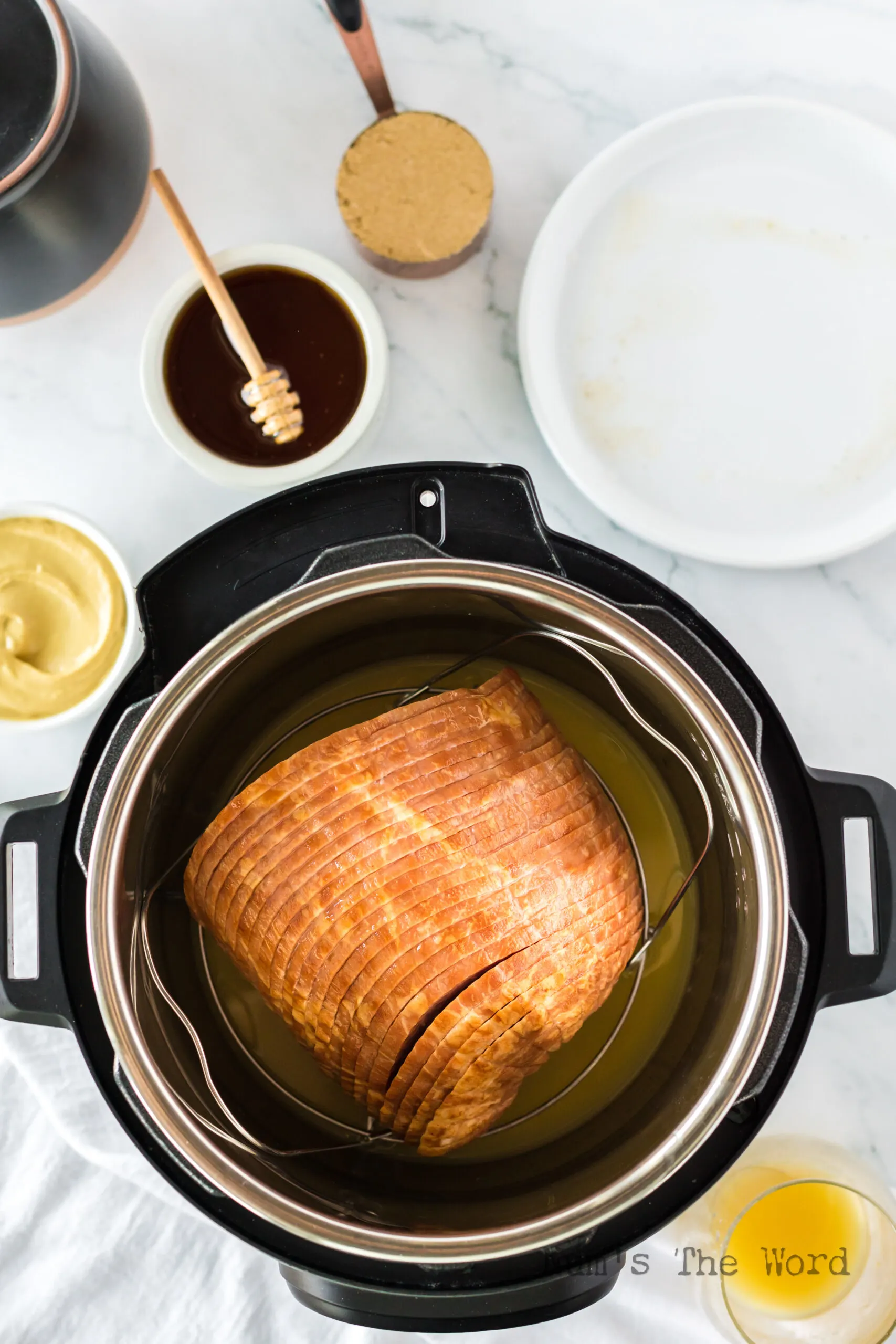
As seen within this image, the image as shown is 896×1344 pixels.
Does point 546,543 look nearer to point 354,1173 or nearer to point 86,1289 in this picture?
point 354,1173

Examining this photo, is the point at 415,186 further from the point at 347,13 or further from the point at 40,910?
the point at 40,910

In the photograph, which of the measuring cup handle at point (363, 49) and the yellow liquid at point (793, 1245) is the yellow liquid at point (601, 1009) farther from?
the measuring cup handle at point (363, 49)

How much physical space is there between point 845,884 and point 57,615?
65cm

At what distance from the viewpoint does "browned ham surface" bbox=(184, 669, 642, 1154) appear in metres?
0.68

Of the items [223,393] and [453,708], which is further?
[223,393]

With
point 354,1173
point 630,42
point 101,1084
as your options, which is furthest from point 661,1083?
point 630,42

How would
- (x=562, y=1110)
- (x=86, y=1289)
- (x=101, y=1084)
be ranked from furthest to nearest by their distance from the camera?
(x=86, y=1289) → (x=562, y=1110) → (x=101, y=1084)

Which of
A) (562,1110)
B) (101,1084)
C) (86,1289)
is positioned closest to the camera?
(101,1084)

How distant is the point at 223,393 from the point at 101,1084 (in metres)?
0.54

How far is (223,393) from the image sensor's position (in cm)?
86

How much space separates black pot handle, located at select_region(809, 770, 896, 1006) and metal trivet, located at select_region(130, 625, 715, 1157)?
0.28 feet

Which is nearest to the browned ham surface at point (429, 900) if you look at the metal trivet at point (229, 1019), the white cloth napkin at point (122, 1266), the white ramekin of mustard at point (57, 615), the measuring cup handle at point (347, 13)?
the metal trivet at point (229, 1019)

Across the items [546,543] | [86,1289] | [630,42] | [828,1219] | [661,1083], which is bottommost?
[828,1219]

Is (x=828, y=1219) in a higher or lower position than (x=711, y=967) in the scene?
lower
